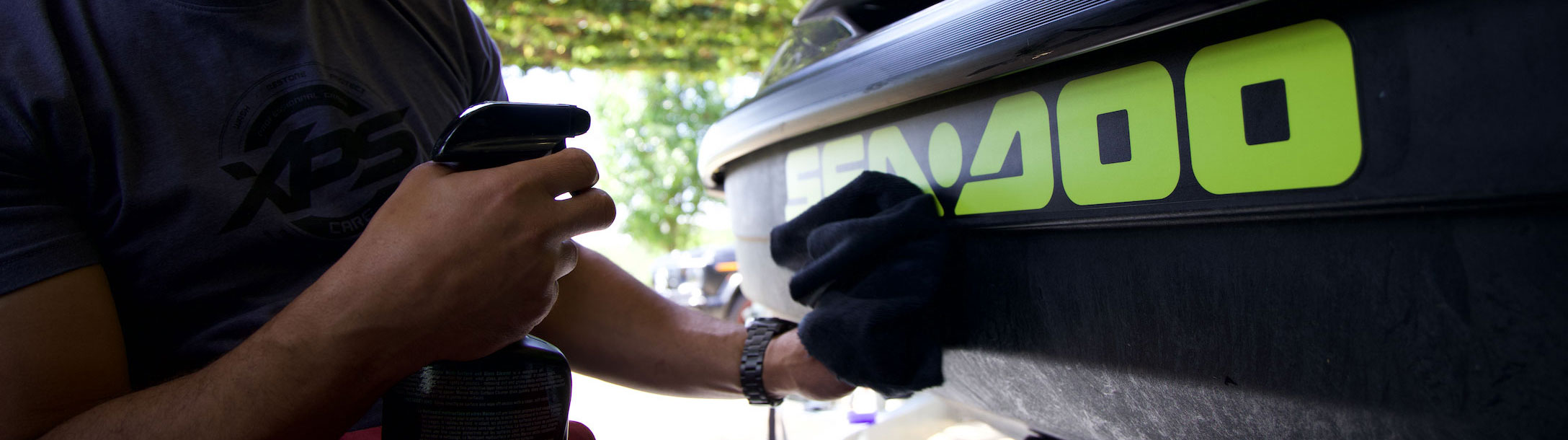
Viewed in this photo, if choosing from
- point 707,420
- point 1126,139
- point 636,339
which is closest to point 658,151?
point 707,420

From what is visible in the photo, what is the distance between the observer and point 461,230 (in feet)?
1.86

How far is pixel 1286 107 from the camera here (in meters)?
0.43

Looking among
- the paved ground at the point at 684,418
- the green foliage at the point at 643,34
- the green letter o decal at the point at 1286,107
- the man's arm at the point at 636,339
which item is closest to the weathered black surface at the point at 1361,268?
the green letter o decal at the point at 1286,107

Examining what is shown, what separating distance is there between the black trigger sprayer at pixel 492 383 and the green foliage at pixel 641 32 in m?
4.60

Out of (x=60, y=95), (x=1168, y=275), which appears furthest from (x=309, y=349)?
(x=1168, y=275)

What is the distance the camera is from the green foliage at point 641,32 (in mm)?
5066

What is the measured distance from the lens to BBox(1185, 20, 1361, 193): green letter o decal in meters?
0.41

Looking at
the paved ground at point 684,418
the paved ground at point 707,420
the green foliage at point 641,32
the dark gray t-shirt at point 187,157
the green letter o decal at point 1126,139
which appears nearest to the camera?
the green letter o decal at point 1126,139

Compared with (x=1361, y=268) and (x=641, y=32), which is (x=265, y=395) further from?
(x=641, y=32)

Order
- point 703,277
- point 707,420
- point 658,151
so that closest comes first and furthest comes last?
point 707,420 → point 703,277 → point 658,151

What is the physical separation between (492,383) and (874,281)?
31cm

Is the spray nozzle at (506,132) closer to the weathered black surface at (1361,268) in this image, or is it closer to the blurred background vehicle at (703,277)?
the weathered black surface at (1361,268)

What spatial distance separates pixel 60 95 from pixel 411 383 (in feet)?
1.16

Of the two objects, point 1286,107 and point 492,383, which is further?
point 492,383
